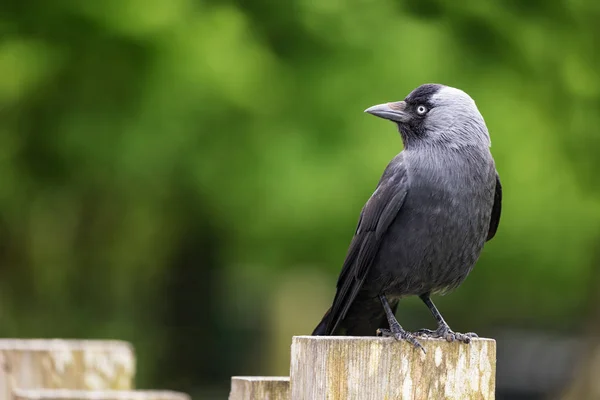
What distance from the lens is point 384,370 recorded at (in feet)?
9.80

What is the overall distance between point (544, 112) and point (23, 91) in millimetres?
4473

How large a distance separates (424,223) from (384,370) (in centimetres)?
132

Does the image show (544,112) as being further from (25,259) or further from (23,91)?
(25,259)

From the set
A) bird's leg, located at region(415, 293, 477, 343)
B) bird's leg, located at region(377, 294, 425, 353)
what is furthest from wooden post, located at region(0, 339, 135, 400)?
bird's leg, located at region(415, 293, 477, 343)

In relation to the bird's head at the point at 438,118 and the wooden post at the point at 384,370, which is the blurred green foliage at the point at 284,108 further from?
the wooden post at the point at 384,370

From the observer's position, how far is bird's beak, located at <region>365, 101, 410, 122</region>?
460 centimetres

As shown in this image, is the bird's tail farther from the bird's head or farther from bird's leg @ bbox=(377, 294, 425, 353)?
the bird's head

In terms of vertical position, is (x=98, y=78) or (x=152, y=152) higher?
(x=98, y=78)

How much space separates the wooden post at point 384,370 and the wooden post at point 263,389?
0.19 m

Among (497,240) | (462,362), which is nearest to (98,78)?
(497,240)

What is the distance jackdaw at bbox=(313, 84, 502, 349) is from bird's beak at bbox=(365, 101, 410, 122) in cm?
10

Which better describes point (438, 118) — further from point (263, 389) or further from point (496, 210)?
point (263, 389)

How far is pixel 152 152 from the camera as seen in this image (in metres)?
8.21

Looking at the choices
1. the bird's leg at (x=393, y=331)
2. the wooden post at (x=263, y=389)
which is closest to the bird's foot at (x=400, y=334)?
the bird's leg at (x=393, y=331)
